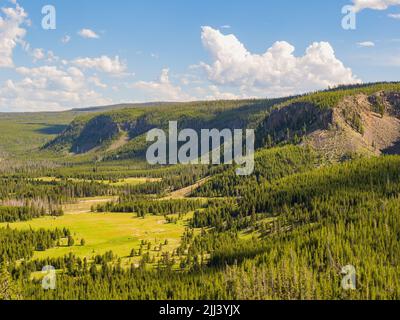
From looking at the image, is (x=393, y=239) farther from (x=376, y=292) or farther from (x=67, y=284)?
(x=67, y=284)

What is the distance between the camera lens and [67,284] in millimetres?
161375
